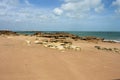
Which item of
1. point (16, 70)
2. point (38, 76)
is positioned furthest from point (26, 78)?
point (16, 70)

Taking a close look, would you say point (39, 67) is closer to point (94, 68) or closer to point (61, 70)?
point (61, 70)

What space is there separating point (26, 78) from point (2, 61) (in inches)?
86.2

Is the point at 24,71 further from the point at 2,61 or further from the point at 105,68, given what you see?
the point at 105,68

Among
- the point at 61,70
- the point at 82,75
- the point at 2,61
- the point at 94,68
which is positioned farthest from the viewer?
the point at 2,61

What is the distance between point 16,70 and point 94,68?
8.79 ft

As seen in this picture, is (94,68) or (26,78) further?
(94,68)

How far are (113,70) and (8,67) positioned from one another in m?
3.60

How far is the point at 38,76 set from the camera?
18.4ft

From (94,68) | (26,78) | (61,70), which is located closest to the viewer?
(26,78)

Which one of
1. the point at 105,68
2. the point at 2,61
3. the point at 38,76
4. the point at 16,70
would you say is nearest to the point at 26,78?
the point at 38,76

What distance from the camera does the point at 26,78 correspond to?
5434mm

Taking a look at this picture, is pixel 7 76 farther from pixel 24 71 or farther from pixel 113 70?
pixel 113 70

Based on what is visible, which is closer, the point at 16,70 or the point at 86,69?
the point at 16,70

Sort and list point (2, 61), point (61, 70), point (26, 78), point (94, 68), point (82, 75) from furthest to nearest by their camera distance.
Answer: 1. point (2, 61)
2. point (94, 68)
3. point (61, 70)
4. point (82, 75)
5. point (26, 78)
